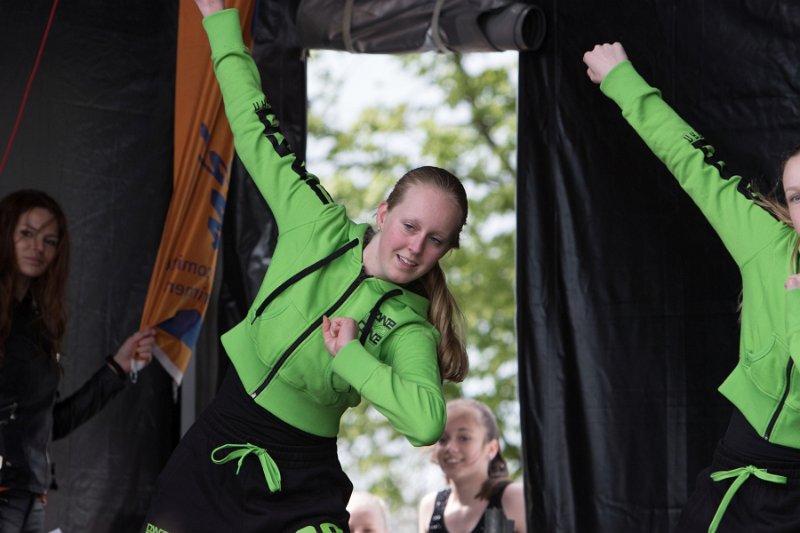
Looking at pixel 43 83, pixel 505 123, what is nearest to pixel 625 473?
A: pixel 43 83

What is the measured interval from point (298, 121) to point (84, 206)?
79 cm

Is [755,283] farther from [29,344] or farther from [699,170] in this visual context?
[29,344]

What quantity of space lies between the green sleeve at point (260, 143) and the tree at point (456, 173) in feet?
26.4

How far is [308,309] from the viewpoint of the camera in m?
2.55

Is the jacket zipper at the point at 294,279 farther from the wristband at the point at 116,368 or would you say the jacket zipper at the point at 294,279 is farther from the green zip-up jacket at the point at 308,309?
the wristband at the point at 116,368

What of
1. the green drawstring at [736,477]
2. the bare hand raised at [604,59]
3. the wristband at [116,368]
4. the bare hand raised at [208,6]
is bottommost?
the green drawstring at [736,477]

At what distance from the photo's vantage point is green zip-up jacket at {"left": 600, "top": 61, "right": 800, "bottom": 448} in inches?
94.5

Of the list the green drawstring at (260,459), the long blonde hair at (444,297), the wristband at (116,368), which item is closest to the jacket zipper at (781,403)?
the long blonde hair at (444,297)

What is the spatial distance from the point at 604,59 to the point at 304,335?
109cm

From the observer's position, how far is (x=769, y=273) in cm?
247

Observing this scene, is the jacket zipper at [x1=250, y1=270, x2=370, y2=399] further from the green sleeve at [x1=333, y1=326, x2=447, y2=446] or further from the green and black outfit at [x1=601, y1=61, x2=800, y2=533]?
the green and black outfit at [x1=601, y1=61, x2=800, y2=533]

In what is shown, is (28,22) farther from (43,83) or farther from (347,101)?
(347,101)

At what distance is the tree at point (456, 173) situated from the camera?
11000 mm

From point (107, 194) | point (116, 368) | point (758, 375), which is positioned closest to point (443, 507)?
point (116, 368)
